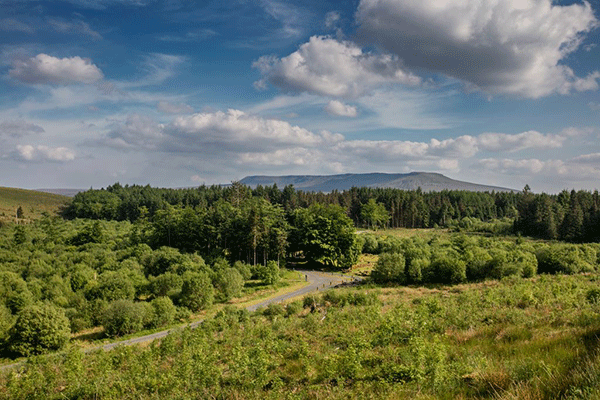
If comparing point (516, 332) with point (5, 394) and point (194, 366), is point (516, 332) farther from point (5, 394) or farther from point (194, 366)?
point (5, 394)

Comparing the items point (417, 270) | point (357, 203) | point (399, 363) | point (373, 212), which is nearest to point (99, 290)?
point (417, 270)

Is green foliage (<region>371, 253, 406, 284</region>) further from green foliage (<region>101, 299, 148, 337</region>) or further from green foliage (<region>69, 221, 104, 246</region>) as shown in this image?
green foliage (<region>69, 221, 104, 246</region>)

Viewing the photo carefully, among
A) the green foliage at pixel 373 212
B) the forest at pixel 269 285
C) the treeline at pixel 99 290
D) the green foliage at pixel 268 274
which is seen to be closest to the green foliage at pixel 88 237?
the forest at pixel 269 285

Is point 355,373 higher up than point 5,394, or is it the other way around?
point 355,373

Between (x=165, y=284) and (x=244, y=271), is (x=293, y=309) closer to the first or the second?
(x=165, y=284)

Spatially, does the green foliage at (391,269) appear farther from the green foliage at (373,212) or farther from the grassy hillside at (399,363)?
the green foliage at (373,212)

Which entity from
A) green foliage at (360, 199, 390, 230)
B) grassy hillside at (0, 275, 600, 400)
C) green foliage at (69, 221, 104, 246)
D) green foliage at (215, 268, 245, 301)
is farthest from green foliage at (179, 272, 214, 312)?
green foliage at (360, 199, 390, 230)

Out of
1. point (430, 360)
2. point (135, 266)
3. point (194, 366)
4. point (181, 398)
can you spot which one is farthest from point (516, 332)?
point (135, 266)
